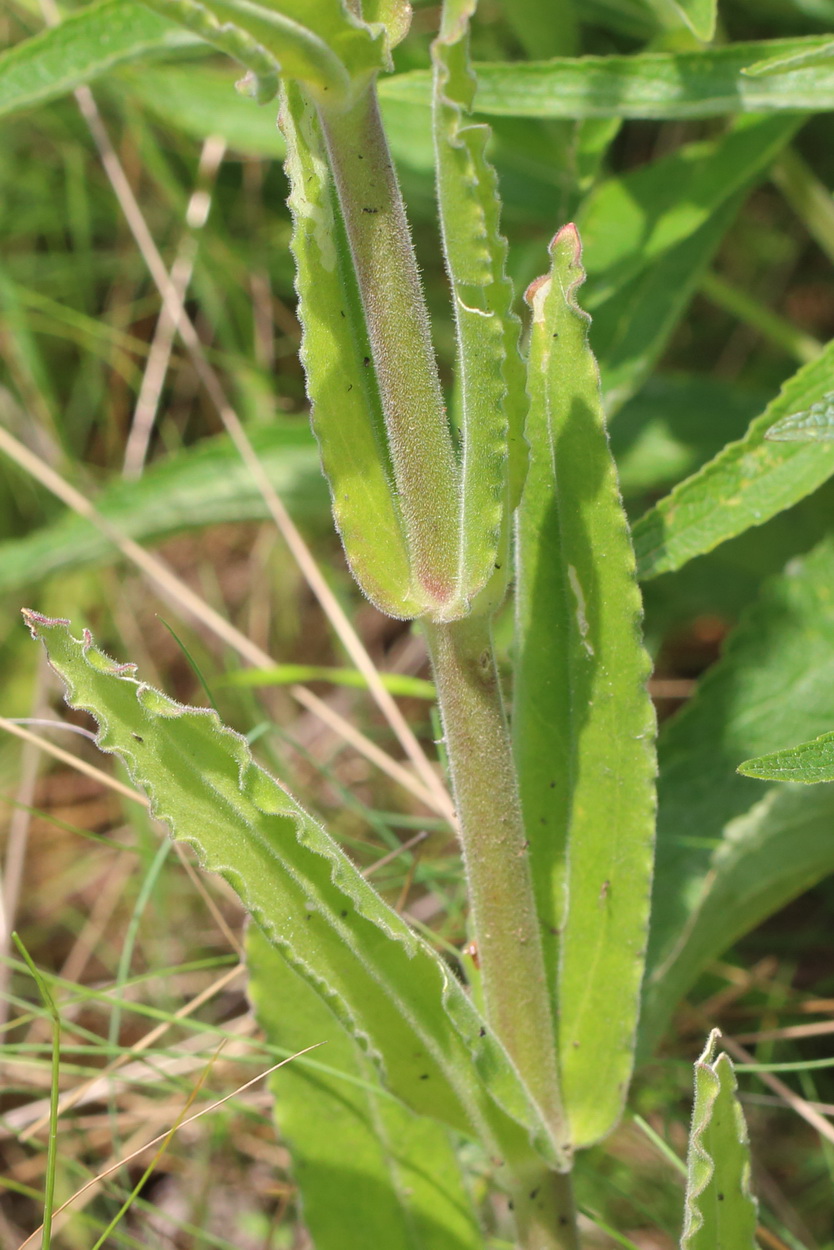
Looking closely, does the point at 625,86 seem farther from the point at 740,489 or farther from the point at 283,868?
the point at 283,868

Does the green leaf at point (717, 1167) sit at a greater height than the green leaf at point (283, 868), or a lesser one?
lesser

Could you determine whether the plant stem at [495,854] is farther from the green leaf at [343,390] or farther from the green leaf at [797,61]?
the green leaf at [797,61]

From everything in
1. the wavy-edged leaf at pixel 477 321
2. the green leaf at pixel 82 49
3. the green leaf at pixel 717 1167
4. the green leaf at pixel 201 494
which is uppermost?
the green leaf at pixel 82 49

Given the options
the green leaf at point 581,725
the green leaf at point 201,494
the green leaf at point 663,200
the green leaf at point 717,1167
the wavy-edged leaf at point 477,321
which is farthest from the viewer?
the green leaf at point 201,494

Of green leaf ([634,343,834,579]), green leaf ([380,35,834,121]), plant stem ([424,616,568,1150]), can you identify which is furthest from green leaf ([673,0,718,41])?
plant stem ([424,616,568,1150])

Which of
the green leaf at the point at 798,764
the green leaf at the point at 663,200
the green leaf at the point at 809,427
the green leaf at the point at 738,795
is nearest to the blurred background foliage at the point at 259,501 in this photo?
the green leaf at the point at 663,200

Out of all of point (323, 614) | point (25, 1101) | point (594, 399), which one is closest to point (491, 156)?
point (594, 399)
